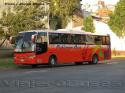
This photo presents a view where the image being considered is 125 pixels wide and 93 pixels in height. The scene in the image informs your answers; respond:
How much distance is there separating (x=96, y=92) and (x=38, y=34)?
1917 centimetres

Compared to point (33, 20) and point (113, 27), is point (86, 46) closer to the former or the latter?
point (33, 20)

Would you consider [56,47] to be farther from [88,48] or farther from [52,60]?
[88,48]

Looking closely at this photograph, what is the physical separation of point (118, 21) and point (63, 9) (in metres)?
12.4

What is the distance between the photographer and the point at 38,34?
35.2m

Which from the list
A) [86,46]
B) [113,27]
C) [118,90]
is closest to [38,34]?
[86,46]

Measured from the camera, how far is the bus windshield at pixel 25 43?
34844 mm

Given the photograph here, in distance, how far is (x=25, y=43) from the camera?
35062mm

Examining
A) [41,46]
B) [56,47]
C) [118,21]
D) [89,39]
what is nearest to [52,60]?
[56,47]

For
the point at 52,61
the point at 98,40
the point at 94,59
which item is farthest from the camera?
the point at 98,40

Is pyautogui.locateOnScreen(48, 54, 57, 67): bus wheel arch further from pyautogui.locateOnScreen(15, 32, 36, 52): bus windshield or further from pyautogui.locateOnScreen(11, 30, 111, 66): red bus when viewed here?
pyautogui.locateOnScreen(15, 32, 36, 52): bus windshield

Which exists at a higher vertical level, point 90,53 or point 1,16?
point 1,16

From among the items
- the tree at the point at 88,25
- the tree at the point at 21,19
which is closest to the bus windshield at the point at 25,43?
the tree at the point at 21,19

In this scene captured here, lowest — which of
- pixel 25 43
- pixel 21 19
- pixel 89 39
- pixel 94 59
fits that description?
pixel 94 59

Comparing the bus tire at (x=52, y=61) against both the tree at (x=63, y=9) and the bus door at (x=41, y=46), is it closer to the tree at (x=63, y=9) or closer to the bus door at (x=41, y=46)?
the bus door at (x=41, y=46)
